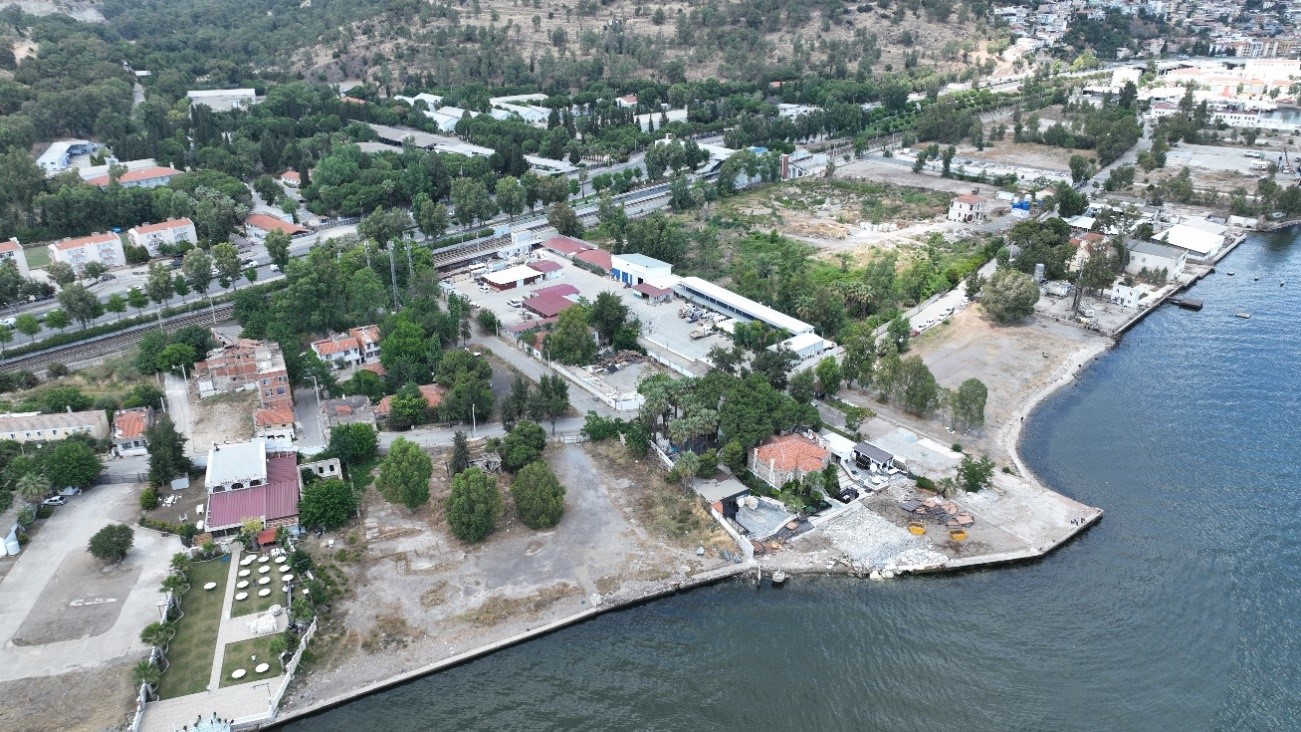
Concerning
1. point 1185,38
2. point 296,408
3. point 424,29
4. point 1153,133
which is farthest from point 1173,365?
point 1185,38

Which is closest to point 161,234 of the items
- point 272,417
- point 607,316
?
point 272,417

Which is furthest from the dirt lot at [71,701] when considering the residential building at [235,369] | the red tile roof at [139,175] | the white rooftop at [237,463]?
the red tile roof at [139,175]

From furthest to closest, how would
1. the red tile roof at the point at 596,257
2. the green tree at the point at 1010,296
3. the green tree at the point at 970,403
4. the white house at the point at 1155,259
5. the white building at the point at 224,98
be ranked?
the white building at the point at 224,98
the red tile roof at the point at 596,257
the white house at the point at 1155,259
the green tree at the point at 1010,296
the green tree at the point at 970,403

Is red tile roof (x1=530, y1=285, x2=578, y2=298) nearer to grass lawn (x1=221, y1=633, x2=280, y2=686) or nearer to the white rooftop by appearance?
the white rooftop

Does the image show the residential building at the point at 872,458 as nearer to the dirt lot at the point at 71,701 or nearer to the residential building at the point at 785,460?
the residential building at the point at 785,460

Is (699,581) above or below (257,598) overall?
below

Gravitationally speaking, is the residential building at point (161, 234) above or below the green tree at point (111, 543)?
above

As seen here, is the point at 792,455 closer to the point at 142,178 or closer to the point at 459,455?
the point at 459,455

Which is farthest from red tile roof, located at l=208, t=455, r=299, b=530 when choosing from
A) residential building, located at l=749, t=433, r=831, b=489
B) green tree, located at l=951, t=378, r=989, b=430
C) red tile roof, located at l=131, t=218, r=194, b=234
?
red tile roof, located at l=131, t=218, r=194, b=234
